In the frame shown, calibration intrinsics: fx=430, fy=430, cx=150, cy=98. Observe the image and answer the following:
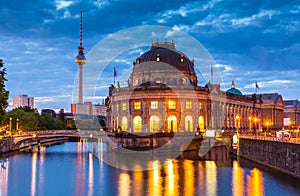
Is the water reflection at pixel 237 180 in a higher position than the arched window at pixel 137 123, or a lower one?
lower

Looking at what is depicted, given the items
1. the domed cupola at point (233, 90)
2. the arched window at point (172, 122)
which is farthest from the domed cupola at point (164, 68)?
the domed cupola at point (233, 90)

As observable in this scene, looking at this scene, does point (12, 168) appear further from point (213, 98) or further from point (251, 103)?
point (251, 103)

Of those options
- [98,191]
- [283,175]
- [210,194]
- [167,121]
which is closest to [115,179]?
[98,191]

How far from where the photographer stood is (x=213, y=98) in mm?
123812

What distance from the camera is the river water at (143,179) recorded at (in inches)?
1837

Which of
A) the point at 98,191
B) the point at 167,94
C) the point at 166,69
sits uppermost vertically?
the point at 166,69

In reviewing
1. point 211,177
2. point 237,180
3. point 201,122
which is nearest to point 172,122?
point 201,122

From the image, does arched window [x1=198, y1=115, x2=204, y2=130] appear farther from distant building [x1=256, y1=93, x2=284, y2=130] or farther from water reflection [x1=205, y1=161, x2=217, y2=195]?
distant building [x1=256, y1=93, x2=284, y2=130]

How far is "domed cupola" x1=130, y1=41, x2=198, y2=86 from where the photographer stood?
419ft

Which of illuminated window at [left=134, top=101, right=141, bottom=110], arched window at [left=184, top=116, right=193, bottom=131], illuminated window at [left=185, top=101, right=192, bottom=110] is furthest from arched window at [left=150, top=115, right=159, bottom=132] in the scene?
illuminated window at [left=185, top=101, right=192, bottom=110]

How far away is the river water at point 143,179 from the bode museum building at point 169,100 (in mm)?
41503

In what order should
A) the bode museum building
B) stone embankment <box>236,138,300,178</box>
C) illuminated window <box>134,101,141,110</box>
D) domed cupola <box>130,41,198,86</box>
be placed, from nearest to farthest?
stone embankment <box>236,138,300,178</box>, the bode museum building, illuminated window <box>134,101,141,110</box>, domed cupola <box>130,41,198,86</box>

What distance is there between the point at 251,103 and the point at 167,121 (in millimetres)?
54467

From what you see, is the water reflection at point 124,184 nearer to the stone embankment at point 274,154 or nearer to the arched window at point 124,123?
the stone embankment at point 274,154
